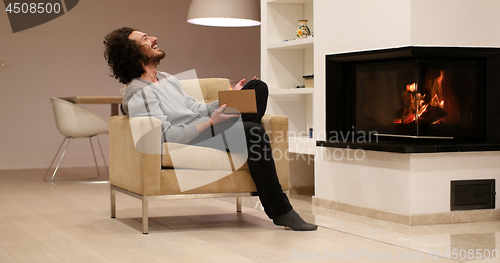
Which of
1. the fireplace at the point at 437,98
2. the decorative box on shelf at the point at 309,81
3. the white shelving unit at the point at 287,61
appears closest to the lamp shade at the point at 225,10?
the white shelving unit at the point at 287,61

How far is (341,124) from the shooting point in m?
3.67

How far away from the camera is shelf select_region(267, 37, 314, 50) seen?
12.9 ft

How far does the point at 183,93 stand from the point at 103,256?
1187 millimetres

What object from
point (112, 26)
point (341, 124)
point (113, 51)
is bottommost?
point (341, 124)

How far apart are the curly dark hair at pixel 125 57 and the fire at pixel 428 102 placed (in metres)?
1.45

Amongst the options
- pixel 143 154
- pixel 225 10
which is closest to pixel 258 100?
pixel 143 154

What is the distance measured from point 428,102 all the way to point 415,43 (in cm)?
35

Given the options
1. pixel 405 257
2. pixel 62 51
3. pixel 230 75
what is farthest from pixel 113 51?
pixel 230 75

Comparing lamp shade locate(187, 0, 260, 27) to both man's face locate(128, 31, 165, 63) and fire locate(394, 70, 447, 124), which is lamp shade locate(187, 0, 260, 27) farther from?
fire locate(394, 70, 447, 124)

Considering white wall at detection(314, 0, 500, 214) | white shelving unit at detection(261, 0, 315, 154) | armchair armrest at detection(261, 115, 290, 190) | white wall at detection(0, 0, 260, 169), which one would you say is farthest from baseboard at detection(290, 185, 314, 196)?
white wall at detection(0, 0, 260, 169)

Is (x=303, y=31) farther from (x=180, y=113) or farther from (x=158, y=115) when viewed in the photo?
(x=158, y=115)

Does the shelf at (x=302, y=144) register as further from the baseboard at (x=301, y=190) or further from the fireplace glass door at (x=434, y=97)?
the fireplace glass door at (x=434, y=97)

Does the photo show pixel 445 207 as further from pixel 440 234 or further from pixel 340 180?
pixel 340 180

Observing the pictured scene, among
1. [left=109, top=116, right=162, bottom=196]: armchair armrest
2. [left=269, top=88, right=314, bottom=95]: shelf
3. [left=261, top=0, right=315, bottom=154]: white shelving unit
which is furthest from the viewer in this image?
[left=261, top=0, right=315, bottom=154]: white shelving unit
